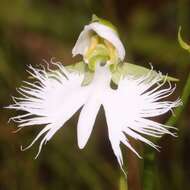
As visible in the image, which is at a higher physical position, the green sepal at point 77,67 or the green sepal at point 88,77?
the green sepal at point 77,67

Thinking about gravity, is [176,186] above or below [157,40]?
below

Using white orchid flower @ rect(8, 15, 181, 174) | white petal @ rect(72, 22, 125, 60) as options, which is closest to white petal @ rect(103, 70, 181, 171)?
white orchid flower @ rect(8, 15, 181, 174)

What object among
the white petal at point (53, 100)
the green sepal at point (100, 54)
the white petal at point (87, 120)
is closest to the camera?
the white petal at point (87, 120)

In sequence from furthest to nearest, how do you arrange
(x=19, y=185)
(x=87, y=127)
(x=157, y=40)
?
1. (x=157, y=40)
2. (x=19, y=185)
3. (x=87, y=127)

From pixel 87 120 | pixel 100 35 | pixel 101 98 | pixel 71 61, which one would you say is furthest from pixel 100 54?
pixel 71 61

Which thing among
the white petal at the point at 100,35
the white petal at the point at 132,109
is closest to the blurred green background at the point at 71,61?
the white petal at the point at 132,109

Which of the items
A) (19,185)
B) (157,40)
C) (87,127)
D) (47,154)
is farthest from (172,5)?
(87,127)

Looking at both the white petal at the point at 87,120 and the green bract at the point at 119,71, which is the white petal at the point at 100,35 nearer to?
the green bract at the point at 119,71

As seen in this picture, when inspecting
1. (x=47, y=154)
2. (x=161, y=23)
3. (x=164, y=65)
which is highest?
(x=161, y=23)

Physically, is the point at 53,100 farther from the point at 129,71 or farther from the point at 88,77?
the point at 129,71

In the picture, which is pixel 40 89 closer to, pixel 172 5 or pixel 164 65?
pixel 164 65
